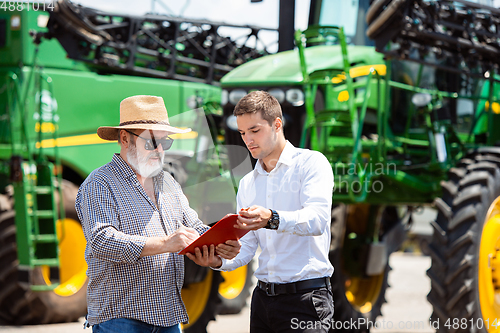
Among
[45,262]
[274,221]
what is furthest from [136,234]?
[45,262]

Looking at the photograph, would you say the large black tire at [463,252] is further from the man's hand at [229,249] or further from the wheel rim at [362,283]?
the man's hand at [229,249]

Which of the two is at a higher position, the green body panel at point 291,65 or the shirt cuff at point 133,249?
the green body panel at point 291,65

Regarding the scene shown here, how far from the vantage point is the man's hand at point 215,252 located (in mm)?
2527

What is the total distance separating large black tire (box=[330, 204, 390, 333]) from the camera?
6.26m

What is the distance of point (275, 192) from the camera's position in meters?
2.71

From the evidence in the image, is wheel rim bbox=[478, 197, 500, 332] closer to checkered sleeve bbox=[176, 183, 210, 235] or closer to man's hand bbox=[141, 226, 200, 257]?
checkered sleeve bbox=[176, 183, 210, 235]

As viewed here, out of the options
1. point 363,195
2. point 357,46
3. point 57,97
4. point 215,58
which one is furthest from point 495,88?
point 57,97

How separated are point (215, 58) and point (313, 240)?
19.5 feet

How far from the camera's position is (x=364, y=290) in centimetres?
695

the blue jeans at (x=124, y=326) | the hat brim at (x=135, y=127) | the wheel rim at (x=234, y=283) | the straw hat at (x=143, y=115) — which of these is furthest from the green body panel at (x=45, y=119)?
the blue jeans at (x=124, y=326)

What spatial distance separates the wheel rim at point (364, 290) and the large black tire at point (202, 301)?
1.65 metres

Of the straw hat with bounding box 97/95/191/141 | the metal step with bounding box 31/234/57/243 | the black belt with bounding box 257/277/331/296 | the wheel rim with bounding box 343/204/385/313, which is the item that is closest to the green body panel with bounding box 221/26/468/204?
the wheel rim with bounding box 343/204/385/313

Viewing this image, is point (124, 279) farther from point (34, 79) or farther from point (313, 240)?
point (34, 79)

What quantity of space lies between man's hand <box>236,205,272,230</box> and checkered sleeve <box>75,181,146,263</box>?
1.27 feet
